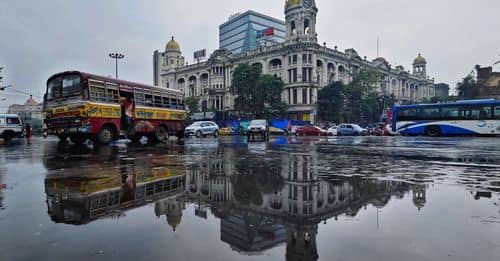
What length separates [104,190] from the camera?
505 cm

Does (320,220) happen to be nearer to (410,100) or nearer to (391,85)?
(391,85)

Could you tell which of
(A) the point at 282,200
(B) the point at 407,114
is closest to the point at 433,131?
(B) the point at 407,114

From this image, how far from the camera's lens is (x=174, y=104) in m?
21.0

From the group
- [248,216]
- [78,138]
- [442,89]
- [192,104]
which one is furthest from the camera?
[442,89]

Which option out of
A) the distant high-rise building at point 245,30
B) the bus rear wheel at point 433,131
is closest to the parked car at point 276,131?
the bus rear wheel at point 433,131

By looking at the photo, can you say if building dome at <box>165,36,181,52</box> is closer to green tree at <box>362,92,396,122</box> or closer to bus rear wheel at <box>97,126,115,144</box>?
green tree at <box>362,92,396,122</box>

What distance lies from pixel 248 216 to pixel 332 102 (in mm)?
57503

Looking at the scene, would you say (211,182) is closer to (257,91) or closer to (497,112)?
(497,112)

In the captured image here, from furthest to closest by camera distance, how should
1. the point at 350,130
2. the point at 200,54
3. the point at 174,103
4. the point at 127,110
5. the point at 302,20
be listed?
the point at 200,54
the point at 302,20
the point at 350,130
the point at 174,103
the point at 127,110

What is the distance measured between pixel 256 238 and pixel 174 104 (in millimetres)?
18701

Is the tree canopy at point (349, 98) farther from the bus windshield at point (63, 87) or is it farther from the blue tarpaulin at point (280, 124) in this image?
the bus windshield at point (63, 87)

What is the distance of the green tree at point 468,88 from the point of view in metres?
58.3

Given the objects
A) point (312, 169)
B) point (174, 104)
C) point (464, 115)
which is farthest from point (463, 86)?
point (312, 169)

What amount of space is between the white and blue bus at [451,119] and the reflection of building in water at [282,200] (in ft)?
87.2
